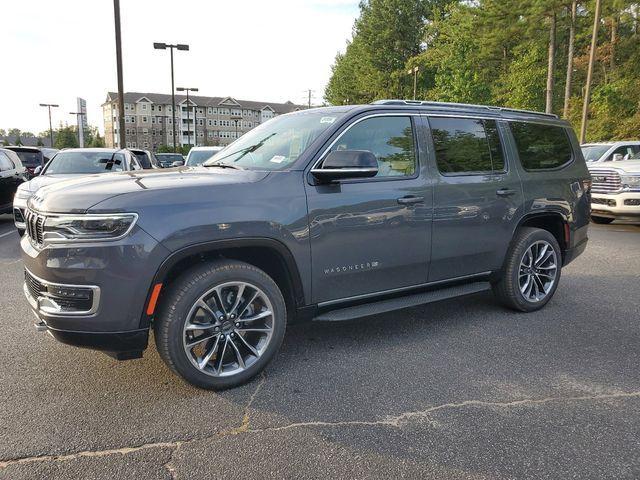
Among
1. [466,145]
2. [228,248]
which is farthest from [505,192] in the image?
[228,248]

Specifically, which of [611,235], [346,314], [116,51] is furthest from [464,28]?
[346,314]

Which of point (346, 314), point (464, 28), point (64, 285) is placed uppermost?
point (464, 28)

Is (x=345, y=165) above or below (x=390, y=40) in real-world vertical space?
below

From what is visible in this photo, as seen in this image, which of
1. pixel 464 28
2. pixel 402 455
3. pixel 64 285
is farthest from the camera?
pixel 464 28

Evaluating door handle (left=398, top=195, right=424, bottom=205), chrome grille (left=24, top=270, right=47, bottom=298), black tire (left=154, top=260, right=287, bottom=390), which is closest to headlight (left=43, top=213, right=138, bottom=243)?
chrome grille (left=24, top=270, right=47, bottom=298)

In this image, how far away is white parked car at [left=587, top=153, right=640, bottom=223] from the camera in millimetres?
10156

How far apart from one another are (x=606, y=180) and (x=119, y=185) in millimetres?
10723

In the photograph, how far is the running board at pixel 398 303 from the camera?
142 inches

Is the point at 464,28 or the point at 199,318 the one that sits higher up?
the point at 464,28

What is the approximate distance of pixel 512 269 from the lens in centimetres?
466

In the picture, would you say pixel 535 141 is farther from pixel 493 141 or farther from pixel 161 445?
pixel 161 445

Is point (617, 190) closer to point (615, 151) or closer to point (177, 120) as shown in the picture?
point (615, 151)

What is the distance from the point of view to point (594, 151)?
13.5 m

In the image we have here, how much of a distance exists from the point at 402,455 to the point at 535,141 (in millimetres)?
3552
